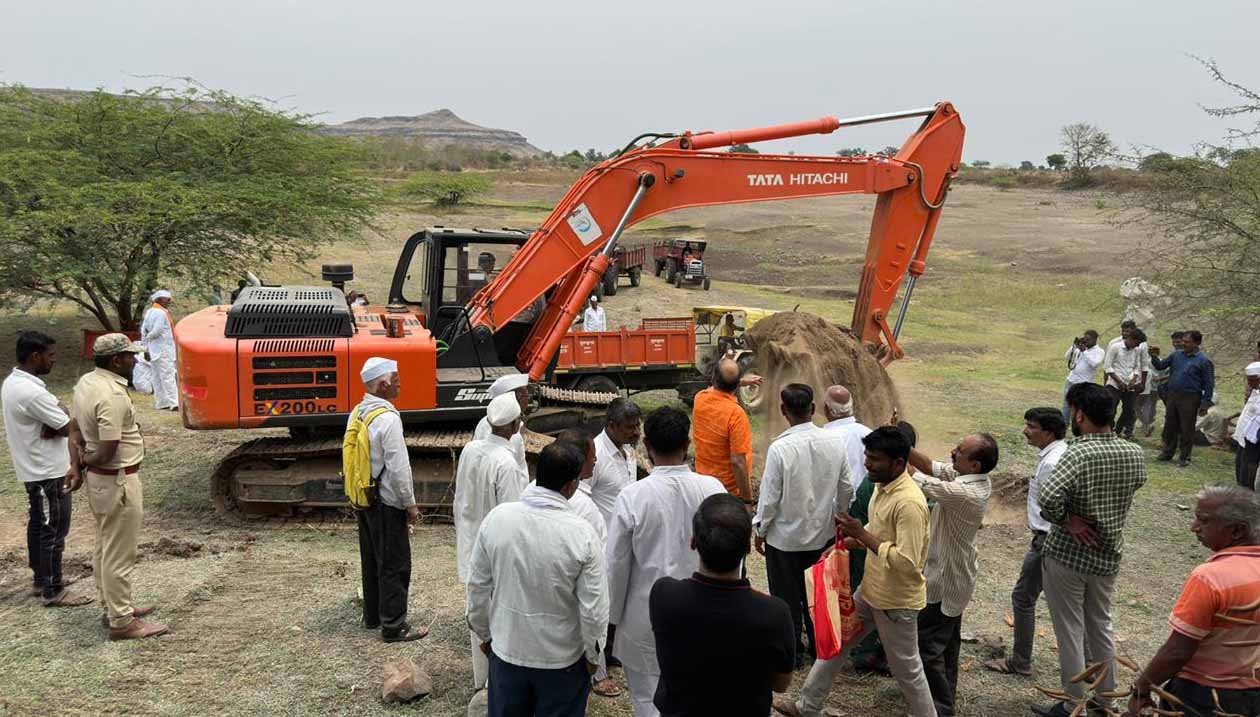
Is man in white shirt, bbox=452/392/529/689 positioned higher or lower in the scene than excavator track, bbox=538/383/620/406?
higher

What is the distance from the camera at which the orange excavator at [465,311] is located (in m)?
7.53

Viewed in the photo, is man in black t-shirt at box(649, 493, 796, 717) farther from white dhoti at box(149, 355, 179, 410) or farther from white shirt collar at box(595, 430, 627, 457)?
white dhoti at box(149, 355, 179, 410)

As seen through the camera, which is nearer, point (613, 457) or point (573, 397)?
point (613, 457)

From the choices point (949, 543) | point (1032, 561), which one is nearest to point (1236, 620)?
point (949, 543)

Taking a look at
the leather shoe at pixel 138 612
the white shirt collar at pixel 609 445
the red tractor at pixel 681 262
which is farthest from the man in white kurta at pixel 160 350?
the red tractor at pixel 681 262

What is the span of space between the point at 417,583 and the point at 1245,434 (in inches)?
313

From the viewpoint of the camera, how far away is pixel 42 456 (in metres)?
5.73

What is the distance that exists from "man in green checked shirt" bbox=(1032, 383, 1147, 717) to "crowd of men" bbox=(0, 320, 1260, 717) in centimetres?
1

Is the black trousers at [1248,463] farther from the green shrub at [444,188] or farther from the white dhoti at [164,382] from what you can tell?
the green shrub at [444,188]

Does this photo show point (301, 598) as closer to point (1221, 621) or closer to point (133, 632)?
point (133, 632)

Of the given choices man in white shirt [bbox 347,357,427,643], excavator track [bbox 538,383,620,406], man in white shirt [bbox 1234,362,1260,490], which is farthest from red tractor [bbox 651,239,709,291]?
man in white shirt [bbox 347,357,427,643]

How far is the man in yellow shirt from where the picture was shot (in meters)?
4.01

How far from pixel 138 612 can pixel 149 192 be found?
11191mm

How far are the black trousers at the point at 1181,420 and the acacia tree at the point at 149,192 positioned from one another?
1418cm
